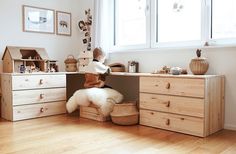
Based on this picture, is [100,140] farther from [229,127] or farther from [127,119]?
[229,127]

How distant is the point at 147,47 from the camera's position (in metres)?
3.66

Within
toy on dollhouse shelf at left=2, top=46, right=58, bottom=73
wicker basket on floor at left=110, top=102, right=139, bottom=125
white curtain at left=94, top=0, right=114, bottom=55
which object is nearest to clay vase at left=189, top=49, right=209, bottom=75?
wicker basket on floor at left=110, top=102, right=139, bottom=125

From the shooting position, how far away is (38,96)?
11.5 ft

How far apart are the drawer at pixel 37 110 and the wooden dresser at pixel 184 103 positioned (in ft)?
4.19

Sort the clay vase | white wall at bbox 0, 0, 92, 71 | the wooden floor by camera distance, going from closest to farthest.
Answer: the wooden floor, the clay vase, white wall at bbox 0, 0, 92, 71

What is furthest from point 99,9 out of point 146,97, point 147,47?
point 146,97

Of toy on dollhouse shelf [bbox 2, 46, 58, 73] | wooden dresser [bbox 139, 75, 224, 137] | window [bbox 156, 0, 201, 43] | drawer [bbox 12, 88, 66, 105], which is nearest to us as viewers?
wooden dresser [bbox 139, 75, 224, 137]

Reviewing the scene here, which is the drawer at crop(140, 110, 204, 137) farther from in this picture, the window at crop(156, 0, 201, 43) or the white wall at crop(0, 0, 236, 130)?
the window at crop(156, 0, 201, 43)

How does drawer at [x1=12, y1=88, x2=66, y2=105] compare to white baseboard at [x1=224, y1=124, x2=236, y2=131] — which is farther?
drawer at [x1=12, y1=88, x2=66, y2=105]

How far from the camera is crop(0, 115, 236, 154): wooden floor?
221 centimetres

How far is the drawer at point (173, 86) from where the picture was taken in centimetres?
261

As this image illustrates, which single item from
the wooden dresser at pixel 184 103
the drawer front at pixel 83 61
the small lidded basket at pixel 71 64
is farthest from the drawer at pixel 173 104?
the small lidded basket at pixel 71 64

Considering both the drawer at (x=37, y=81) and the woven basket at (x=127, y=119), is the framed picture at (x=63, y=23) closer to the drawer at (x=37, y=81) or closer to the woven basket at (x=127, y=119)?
the drawer at (x=37, y=81)

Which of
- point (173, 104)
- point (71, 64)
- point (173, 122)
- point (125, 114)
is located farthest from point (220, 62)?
point (71, 64)
